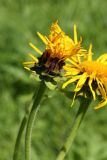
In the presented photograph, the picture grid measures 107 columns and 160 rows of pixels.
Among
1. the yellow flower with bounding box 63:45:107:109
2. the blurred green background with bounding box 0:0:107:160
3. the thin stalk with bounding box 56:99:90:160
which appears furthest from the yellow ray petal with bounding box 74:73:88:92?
the blurred green background with bounding box 0:0:107:160

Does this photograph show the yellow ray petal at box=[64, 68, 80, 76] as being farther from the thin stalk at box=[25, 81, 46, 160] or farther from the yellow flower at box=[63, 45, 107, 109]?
the thin stalk at box=[25, 81, 46, 160]

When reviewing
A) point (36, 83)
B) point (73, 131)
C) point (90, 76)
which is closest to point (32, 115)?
point (73, 131)

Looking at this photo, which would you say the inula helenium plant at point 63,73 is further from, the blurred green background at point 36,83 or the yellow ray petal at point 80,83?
the blurred green background at point 36,83

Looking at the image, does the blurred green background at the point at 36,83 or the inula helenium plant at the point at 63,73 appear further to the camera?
the blurred green background at the point at 36,83

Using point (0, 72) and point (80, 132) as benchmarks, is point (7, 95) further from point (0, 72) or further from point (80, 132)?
point (80, 132)

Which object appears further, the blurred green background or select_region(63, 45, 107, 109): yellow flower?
the blurred green background

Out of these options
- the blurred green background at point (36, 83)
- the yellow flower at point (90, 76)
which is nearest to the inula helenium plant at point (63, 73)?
the yellow flower at point (90, 76)
